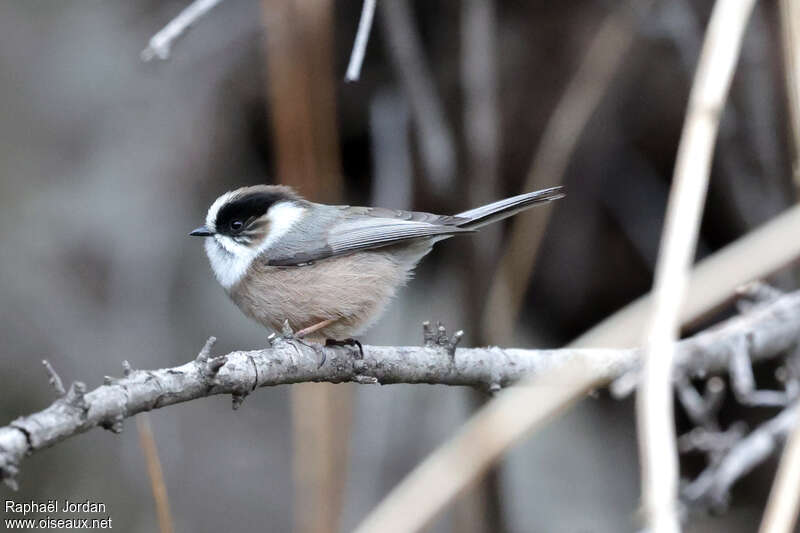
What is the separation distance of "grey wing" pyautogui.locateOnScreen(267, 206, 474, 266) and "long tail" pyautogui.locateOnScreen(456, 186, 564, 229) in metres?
0.07

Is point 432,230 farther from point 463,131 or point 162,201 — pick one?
point 162,201

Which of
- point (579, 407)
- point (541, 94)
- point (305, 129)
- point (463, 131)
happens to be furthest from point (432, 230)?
point (579, 407)

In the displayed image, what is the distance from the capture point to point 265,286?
3754 mm

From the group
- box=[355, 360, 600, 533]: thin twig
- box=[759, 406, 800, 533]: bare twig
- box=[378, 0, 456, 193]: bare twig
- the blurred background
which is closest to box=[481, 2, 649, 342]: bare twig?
the blurred background

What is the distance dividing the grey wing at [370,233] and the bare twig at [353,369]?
77 centimetres

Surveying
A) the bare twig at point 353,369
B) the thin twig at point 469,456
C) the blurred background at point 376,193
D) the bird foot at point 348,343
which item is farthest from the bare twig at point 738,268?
the blurred background at point 376,193

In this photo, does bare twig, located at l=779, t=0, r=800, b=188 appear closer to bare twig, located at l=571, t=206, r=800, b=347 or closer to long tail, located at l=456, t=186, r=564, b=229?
bare twig, located at l=571, t=206, r=800, b=347

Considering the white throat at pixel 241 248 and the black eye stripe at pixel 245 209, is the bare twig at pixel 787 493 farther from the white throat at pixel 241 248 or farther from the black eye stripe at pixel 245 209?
the black eye stripe at pixel 245 209

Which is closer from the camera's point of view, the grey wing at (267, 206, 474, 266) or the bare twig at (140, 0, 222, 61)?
the bare twig at (140, 0, 222, 61)

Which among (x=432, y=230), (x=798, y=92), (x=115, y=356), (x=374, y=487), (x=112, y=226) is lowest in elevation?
(x=798, y=92)

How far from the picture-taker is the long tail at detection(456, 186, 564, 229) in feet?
11.3

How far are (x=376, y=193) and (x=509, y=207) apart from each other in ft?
6.00

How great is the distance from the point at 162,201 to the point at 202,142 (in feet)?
1.48

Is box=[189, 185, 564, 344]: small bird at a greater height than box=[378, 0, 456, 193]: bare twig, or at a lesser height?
lesser
